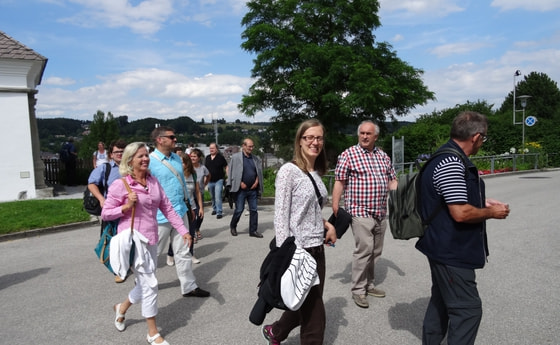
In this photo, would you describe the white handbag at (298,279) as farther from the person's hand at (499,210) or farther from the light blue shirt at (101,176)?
the light blue shirt at (101,176)

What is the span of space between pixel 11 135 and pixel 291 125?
58.6ft

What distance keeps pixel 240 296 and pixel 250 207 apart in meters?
3.41

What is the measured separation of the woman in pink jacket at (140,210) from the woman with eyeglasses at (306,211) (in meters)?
1.36

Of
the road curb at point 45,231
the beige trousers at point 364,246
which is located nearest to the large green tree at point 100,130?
the road curb at point 45,231

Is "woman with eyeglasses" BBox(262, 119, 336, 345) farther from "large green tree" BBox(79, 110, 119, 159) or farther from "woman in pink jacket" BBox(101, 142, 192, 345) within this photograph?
"large green tree" BBox(79, 110, 119, 159)

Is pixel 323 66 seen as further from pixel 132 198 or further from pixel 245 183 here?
pixel 132 198

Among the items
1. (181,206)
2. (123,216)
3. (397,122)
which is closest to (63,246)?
(181,206)

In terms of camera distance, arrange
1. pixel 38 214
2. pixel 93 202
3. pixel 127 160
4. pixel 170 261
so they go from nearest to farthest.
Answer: pixel 127 160 → pixel 93 202 → pixel 170 261 → pixel 38 214

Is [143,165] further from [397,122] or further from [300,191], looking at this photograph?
[397,122]

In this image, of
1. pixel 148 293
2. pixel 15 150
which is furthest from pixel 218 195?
pixel 15 150

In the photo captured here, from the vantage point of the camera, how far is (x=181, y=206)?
4789mm

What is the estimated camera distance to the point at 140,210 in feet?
11.7

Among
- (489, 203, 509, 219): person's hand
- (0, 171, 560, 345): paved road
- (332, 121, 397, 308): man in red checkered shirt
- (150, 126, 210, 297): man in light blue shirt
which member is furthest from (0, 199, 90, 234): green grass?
(489, 203, 509, 219): person's hand

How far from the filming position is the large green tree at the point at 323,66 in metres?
23.3
